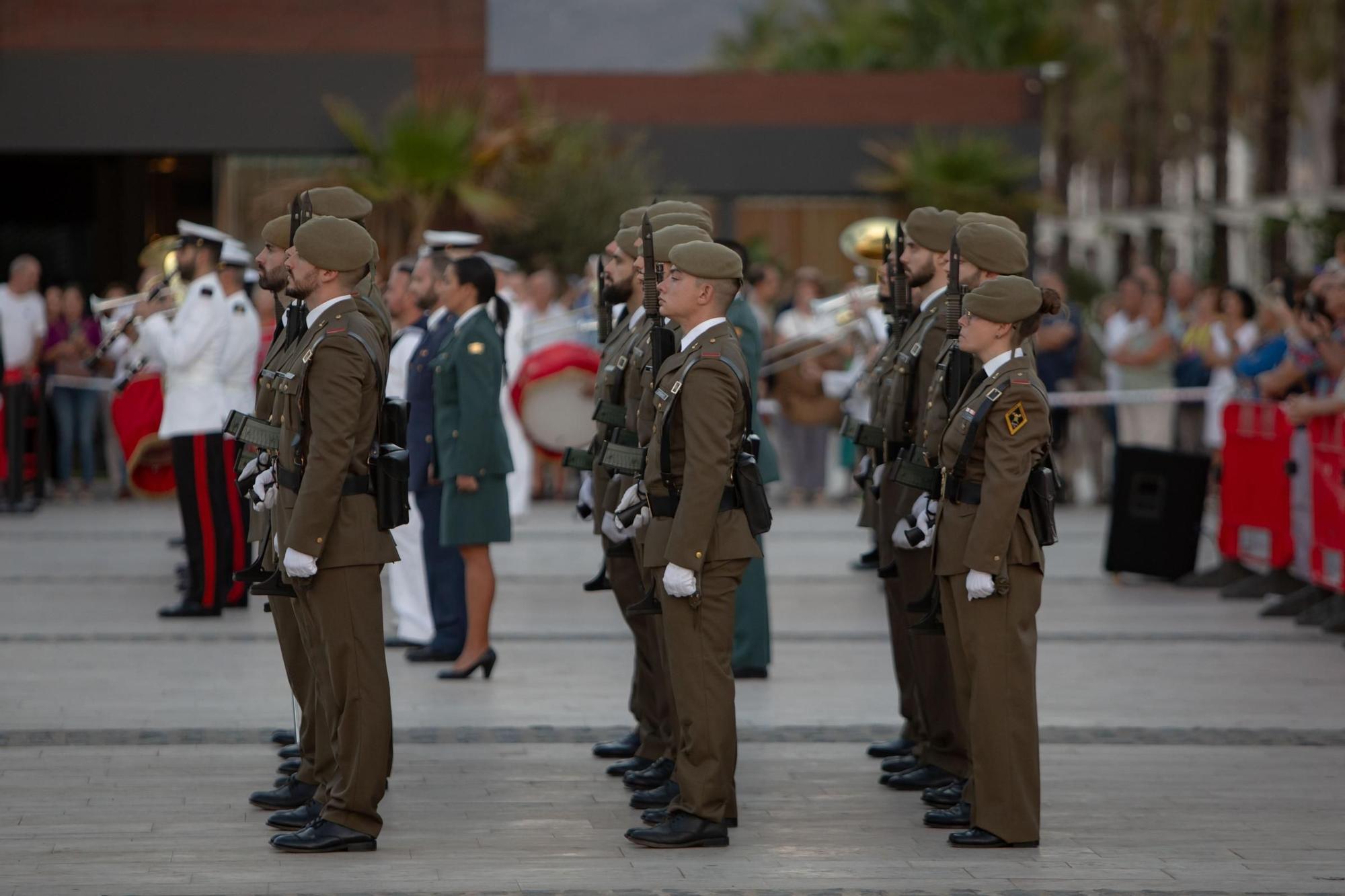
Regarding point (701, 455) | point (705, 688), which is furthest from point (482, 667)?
point (701, 455)

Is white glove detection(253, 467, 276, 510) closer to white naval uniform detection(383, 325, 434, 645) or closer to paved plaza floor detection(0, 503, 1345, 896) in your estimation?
paved plaza floor detection(0, 503, 1345, 896)

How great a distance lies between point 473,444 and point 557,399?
525cm

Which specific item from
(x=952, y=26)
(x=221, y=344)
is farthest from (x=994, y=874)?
(x=952, y=26)

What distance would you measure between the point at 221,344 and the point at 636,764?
14.8ft

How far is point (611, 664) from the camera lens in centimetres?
977

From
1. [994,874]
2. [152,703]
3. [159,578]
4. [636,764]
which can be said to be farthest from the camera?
[159,578]

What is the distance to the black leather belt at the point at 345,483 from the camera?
6.19 m

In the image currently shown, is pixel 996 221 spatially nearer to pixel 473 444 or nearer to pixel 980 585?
pixel 980 585

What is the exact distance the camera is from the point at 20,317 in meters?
16.3

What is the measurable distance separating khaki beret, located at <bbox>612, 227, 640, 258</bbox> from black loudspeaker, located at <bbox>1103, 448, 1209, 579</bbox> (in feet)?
20.2

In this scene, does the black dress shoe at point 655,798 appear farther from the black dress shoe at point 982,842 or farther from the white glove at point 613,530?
the black dress shoe at point 982,842

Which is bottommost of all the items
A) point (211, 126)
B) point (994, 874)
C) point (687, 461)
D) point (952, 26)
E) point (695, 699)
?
point (994, 874)

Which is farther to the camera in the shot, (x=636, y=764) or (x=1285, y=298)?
(x=1285, y=298)

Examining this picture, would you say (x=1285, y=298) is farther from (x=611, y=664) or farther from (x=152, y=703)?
(x=152, y=703)
